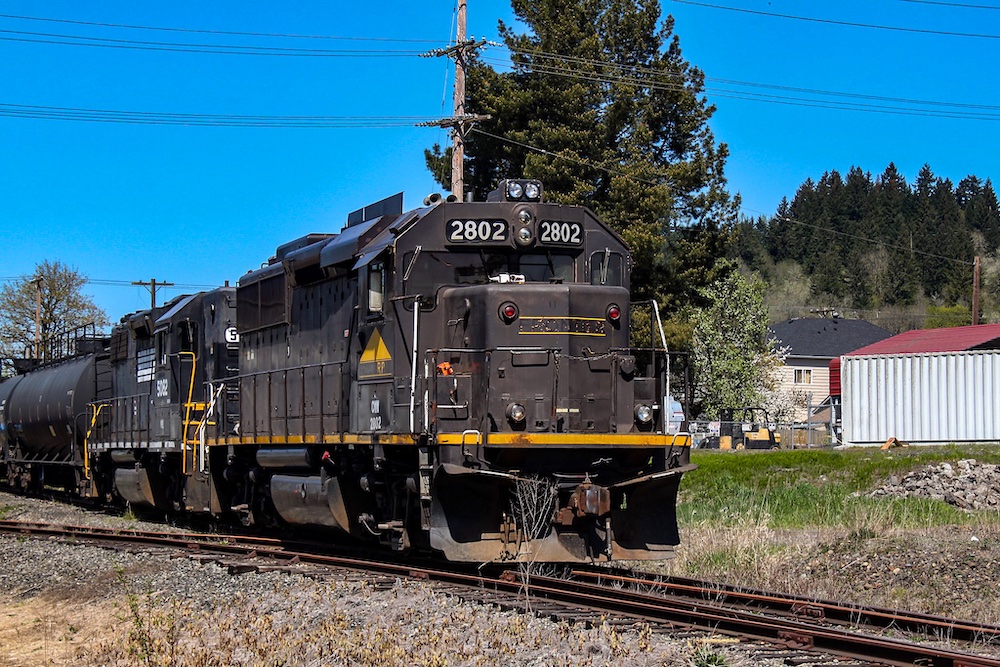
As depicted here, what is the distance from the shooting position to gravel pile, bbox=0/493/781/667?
23.1 ft

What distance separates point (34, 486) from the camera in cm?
2719

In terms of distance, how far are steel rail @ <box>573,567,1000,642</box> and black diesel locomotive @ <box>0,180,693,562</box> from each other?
0.44m

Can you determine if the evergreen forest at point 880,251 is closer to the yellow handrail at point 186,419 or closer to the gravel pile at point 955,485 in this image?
the gravel pile at point 955,485

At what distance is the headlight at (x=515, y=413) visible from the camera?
1004 centimetres

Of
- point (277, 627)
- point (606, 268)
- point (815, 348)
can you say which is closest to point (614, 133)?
point (606, 268)

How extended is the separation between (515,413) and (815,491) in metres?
11.0

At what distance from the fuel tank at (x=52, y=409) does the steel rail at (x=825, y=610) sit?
15784 millimetres

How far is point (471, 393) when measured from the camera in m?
10.3

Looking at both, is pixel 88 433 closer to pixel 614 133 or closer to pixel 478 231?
pixel 478 231

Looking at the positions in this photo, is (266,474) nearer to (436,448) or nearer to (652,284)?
(436,448)

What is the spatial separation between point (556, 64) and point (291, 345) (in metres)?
20.8

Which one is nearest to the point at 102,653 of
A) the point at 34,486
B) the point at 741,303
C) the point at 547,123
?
the point at 34,486

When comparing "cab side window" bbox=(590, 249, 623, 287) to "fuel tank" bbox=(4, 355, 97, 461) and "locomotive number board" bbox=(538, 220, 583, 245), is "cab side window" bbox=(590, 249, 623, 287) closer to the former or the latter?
"locomotive number board" bbox=(538, 220, 583, 245)

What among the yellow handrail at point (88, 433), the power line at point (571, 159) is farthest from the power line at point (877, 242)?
the yellow handrail at point (88, 433)
